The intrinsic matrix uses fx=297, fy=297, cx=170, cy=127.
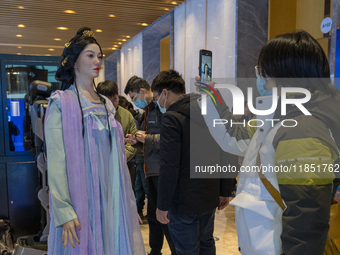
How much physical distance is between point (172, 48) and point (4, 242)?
5.50 meters

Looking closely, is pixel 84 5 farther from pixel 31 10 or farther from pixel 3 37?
pixel 3 37

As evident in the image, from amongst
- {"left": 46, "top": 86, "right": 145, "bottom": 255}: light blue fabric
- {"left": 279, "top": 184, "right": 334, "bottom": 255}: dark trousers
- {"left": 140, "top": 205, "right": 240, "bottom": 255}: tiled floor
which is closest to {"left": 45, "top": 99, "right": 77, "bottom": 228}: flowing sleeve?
{"left": 46, "top": 86, "right": 145, "bottom": 255}: light blue fabric

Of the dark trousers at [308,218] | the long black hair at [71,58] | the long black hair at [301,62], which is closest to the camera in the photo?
the dark trousers at [308,218]

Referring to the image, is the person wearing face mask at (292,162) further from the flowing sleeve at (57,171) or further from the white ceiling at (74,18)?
the white ceiling at (74,18)

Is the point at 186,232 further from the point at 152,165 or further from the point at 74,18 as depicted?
the point at 74,18

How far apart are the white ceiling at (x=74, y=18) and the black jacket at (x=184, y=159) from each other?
527cm

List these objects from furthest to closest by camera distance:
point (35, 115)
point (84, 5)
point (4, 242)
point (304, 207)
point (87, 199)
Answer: point (84, 5) < point (4, 242) < point (35, 115) < point (87, 199) < point (304, 207)

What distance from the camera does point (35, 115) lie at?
2229 mm

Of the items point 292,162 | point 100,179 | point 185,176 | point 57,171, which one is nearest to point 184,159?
point 185,176

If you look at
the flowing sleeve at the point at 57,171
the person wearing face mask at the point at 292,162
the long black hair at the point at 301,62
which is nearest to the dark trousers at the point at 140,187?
the flowing sleeve at the point at 57,171

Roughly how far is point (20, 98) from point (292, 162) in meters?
2.67

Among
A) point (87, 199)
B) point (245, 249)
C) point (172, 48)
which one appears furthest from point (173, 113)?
point (172, 48)

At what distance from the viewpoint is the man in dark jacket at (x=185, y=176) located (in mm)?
1695

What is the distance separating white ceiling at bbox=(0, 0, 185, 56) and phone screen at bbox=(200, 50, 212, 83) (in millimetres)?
5112
